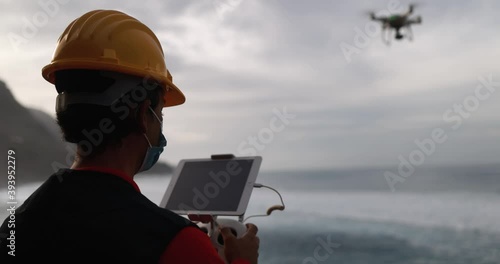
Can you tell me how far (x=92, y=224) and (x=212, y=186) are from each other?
1.04 meters

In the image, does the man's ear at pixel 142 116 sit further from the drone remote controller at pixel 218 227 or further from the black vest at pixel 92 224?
the drone remote controller at pixel 218 227

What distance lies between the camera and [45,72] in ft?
4.90

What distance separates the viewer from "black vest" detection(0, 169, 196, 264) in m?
1.08

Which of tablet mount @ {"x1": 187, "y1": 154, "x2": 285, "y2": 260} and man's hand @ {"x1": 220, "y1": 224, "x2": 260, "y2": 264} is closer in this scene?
man's hand @ {"x1": 220, "y1": 224, "x2": 260, "y2": 264}

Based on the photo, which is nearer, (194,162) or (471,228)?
(194,162)

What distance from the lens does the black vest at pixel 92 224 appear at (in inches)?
42.5

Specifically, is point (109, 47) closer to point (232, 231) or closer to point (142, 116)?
point (142, 116)

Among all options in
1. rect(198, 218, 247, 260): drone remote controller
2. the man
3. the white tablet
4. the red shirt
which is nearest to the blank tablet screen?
the white tablet

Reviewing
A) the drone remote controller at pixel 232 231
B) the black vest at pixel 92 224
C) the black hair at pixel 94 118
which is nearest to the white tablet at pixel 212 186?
the drone remote controller at pixel 232 231

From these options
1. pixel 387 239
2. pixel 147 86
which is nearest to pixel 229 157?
pixel 147 86

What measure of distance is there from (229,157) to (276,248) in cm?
947

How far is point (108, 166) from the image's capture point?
127 cm

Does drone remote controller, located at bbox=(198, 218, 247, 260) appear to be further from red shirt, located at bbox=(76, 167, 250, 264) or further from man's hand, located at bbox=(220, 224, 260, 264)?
red shirt, located at bbox=(76, 167, 250, 264)

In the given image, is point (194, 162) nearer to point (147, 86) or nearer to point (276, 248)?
point (147, 86)
